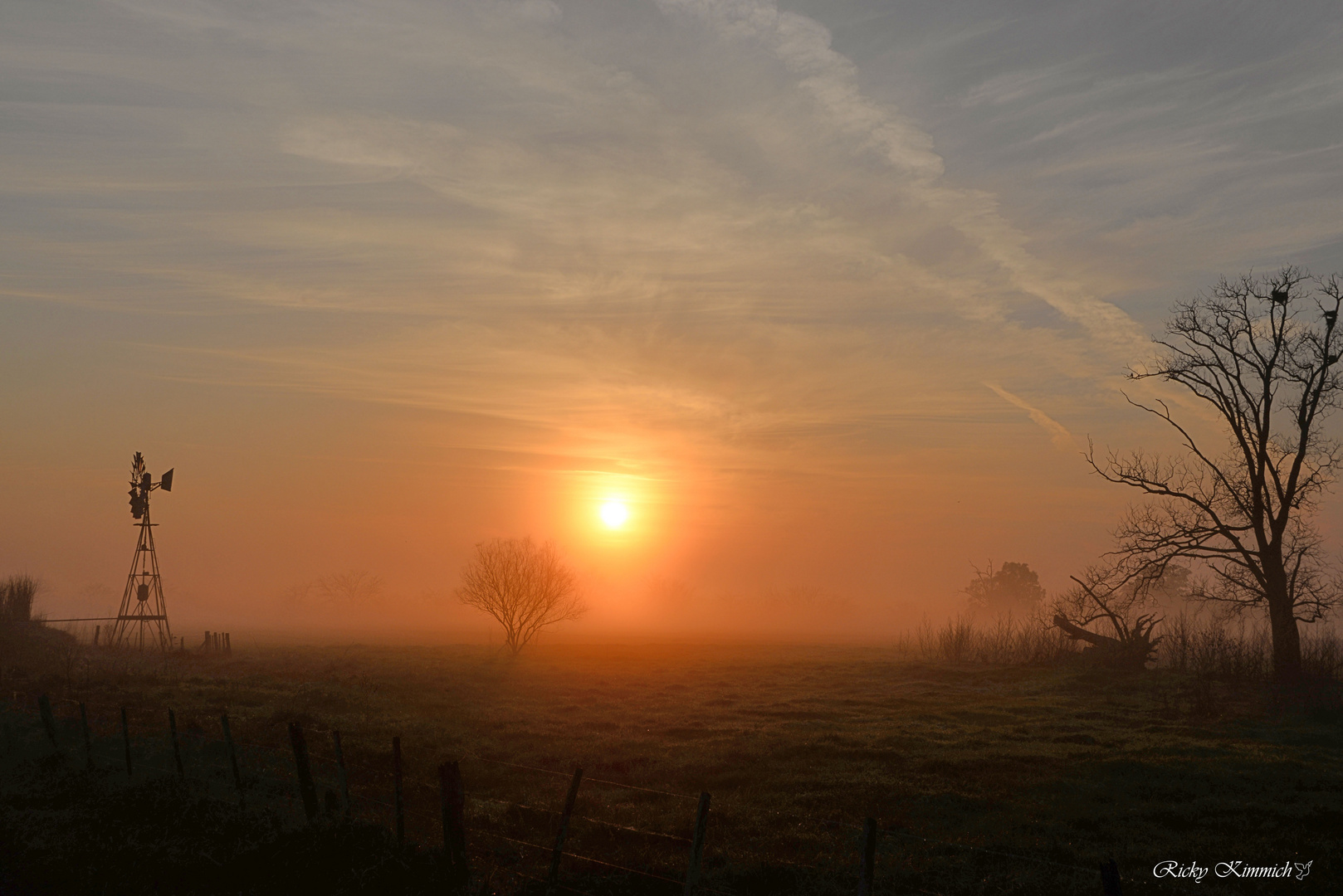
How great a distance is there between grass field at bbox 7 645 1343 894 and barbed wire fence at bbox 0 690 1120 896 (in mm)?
100

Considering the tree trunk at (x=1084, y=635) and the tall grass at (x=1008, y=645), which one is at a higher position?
the tree trunk at (x=1084, y=635)

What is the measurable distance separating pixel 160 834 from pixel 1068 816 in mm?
19310

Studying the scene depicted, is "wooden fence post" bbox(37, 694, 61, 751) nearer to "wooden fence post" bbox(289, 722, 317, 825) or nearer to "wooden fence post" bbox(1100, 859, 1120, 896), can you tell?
"wooden fence post" bbox(289, 722, 317, 825)

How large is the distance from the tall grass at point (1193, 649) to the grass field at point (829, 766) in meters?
2.15

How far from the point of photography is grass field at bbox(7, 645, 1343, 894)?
15195 mm

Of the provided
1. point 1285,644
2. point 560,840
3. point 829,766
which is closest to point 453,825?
point 560,840

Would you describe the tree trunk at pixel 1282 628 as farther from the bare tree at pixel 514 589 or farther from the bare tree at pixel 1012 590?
the bare tree at pixel 1012 590

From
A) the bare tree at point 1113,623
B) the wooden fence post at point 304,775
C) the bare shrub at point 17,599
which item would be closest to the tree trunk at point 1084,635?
the bare tree at point 1113,623

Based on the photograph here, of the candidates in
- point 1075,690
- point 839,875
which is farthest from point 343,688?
point 1075,690

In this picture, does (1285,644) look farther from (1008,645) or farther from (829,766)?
(829,766)

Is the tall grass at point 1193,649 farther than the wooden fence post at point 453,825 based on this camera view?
Yes

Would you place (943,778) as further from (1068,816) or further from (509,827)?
(509,827)

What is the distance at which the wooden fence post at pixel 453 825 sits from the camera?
1307cm

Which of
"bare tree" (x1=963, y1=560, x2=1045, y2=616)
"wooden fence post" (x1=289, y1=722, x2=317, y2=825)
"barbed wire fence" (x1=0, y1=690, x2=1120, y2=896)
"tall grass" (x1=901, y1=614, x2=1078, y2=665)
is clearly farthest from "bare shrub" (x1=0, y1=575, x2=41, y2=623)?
"bare tree" (x1=963, y1=560, x2=1045, y2=616)
